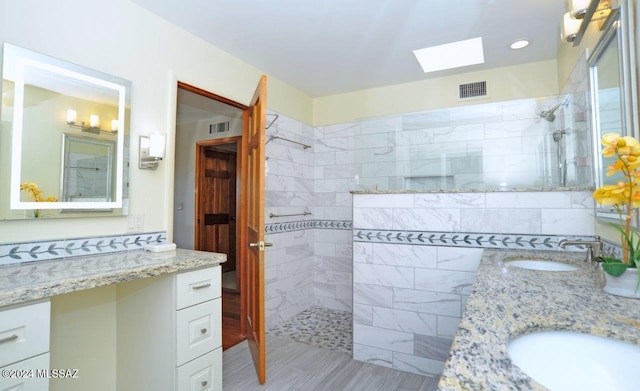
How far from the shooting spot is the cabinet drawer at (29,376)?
1.02m

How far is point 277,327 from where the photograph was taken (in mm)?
3104

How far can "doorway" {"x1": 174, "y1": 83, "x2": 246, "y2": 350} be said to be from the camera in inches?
157

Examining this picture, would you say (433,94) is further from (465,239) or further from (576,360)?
(576,360)

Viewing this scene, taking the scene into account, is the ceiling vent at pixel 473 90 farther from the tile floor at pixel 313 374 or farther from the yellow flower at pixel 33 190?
the yellow flower at pixel 33 190

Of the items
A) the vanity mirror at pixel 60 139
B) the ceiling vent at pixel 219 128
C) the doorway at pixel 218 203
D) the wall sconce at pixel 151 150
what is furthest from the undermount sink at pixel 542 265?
the ceiling vent at pixel 219 128

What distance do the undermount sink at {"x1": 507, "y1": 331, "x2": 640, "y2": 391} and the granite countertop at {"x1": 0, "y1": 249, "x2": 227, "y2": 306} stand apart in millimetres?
1398

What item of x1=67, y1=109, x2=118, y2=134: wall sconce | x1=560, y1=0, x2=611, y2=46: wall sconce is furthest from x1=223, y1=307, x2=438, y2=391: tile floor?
x1=560, y1=0, x2=611, y2=46: wall sconce

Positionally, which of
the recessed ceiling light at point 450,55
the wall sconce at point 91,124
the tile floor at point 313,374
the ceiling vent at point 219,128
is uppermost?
the recessed ceiling light at point 450,55

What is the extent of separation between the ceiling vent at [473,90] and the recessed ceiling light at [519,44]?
469mm

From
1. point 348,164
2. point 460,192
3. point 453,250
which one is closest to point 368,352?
point 453,250

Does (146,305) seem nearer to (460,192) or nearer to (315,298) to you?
(460,192)

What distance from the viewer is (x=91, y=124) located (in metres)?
1.76

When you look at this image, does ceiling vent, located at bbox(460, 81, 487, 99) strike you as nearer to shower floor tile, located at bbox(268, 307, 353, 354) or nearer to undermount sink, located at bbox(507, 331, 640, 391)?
shower floor tile, located at bbox(268, 307, 353, 354)

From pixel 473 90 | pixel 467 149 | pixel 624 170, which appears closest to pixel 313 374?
pixel 624 170
